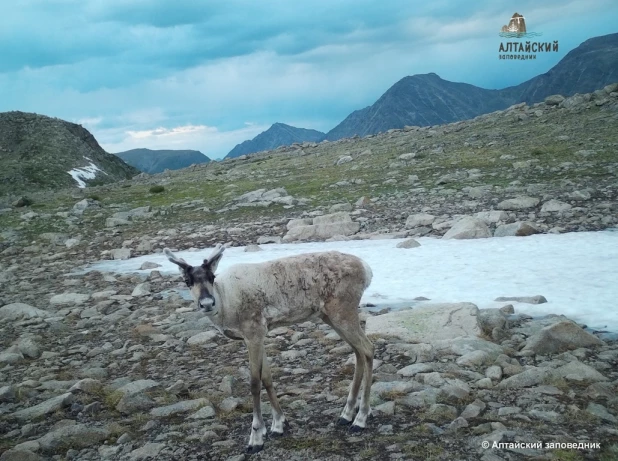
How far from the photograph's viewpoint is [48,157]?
81500 mm

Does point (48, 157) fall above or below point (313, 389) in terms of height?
above

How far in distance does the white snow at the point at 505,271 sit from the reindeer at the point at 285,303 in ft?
17.3

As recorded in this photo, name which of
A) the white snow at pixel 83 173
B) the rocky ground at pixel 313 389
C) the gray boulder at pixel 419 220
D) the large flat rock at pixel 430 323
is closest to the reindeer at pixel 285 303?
the rocky ground at pixel 313 389

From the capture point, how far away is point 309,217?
79.3 feet

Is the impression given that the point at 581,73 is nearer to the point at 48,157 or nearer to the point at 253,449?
the point at 48,157

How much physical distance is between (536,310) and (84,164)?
86.5 meters

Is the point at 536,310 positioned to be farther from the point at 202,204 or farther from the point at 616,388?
the point at 202,204

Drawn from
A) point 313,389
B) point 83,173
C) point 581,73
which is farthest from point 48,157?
point 581,73

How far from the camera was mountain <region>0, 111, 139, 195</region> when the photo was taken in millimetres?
70938

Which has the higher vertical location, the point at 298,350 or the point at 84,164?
the point at 84,164

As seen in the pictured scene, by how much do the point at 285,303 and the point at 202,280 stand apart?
1273mm

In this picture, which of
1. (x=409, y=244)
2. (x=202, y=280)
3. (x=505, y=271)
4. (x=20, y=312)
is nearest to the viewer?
(x=202, y=280)

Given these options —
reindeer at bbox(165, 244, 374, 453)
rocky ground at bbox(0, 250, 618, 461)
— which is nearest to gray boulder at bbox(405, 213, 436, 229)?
rocky ground at bbox(0, 250, 618, 461)

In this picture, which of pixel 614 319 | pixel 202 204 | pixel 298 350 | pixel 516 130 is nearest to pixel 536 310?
pixel 614 319
